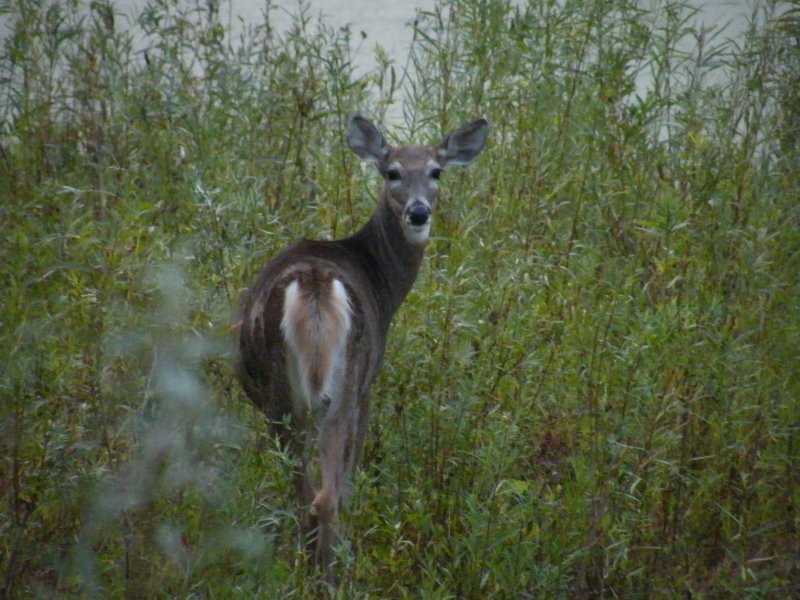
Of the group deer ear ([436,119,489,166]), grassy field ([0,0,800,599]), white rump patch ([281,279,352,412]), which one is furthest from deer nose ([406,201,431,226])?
white rump patch ([281,279,352,412])

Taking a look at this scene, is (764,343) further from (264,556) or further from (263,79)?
(263,79)

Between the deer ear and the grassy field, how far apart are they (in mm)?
256

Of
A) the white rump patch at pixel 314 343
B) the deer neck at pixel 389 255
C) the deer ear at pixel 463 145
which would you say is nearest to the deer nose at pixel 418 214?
the deer neck at pixel 389 255

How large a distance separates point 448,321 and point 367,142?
129 centimetres

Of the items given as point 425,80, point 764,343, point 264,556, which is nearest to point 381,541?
point 264,556

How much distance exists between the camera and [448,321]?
523cm

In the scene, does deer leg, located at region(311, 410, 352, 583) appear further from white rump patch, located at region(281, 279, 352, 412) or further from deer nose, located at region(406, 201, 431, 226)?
deer nose, located at region(406, 201, 431, 226)

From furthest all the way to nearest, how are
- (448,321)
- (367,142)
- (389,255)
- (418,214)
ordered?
(367,142) → (389,255) → (418,214) → (448,321)

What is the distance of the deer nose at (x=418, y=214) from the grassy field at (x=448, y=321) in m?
0.30

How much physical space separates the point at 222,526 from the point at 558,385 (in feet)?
6.56

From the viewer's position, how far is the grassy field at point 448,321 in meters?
3.95

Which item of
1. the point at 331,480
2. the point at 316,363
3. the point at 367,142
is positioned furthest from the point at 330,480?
the point at 367,142

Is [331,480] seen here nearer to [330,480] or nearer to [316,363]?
[330,480]

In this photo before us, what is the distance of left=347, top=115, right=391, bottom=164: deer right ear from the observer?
239 inches
